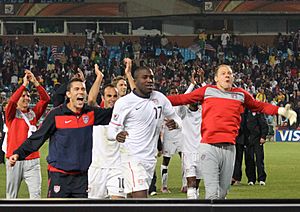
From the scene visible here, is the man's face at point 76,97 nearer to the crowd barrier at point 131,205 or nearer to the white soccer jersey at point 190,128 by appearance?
the crowd barrier at point 131,205

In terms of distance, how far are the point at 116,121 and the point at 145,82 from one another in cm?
67

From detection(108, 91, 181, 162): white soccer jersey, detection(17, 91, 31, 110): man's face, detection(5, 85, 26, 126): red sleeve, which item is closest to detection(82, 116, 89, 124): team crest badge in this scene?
detection(108, 91, 181, 162): white soccer jersey

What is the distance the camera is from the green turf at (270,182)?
18.5 m

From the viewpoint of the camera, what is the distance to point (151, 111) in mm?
11531

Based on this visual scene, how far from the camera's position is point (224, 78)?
41.8ft

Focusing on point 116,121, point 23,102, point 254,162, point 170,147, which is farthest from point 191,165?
point 116,121

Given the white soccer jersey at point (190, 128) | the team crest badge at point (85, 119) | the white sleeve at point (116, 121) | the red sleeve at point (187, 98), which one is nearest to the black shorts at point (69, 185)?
the team crest badge at point (85, 119)

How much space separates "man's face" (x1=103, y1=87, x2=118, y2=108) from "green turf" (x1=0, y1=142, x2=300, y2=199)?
5536 mm

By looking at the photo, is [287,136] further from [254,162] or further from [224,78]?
[224,78]

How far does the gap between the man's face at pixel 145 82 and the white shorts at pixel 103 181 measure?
4.12 ft

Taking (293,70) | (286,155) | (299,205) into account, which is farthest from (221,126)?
(293,70)

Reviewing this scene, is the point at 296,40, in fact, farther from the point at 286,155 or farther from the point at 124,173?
the point at 124,173

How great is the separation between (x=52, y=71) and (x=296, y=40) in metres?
16.1

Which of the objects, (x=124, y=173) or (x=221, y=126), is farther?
(x=221, y=126)
